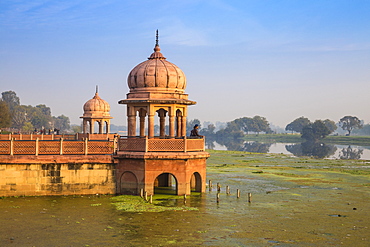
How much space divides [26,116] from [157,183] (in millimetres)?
122239

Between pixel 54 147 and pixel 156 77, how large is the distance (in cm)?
658

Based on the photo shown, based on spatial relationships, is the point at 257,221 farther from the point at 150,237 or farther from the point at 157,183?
the point at 157,183

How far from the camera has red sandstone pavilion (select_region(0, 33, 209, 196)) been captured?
22.5 metres

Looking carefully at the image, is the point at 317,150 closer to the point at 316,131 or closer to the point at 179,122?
the point at 316,131

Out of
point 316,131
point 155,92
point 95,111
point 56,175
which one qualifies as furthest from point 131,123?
point 316,131

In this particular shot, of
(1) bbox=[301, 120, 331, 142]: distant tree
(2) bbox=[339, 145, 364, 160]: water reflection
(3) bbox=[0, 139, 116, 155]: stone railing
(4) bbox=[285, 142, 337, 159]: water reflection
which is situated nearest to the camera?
(3) bbox=[0, 139, 116, 155]: stone railing

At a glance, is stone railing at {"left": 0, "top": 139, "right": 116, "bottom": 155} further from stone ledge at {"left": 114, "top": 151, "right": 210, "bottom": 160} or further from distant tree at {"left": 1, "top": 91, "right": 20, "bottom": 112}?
distant tree at {"left": 1, "top": 91, "right": 20, "bottom": 112}

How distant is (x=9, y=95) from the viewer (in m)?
172

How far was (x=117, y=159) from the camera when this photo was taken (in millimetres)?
23734

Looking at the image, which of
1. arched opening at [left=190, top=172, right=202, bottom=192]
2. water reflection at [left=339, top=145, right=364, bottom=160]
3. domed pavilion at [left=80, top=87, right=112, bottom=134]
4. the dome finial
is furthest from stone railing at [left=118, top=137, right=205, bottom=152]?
water reflection at [left=339, top=145, right=364, bottom=160]

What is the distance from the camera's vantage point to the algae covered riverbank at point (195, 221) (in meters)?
15.5

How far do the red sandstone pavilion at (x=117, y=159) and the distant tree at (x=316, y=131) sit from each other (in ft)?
445

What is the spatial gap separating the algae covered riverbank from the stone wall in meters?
0.59

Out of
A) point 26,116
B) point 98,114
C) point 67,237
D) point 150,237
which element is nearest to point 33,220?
point 67,237
